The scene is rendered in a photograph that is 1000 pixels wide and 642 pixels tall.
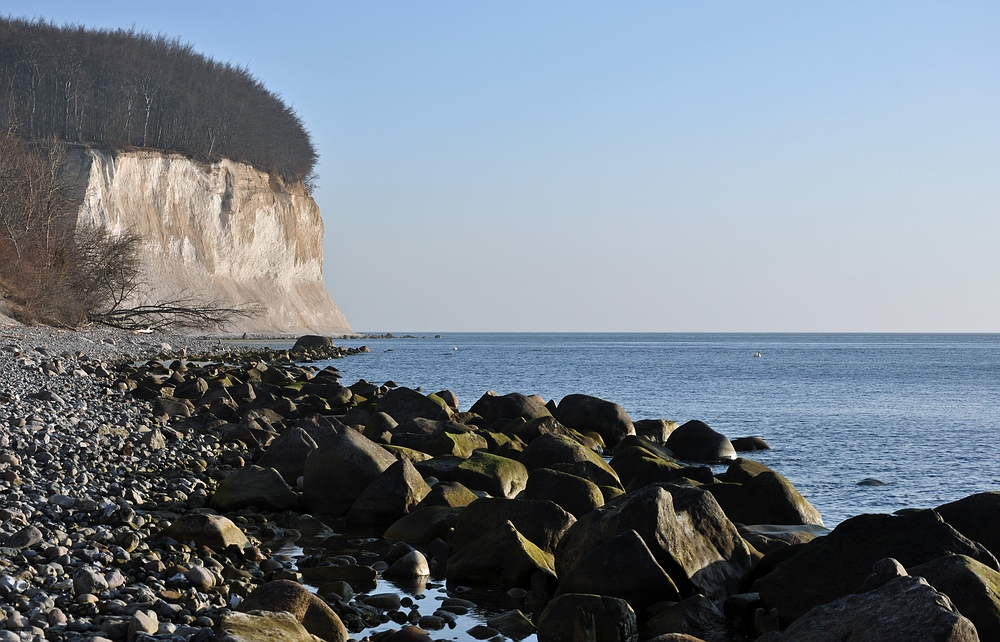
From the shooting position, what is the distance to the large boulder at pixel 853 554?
19.5ft

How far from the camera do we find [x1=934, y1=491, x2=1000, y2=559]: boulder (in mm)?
6781

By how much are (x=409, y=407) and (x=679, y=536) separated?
9425 millimetres

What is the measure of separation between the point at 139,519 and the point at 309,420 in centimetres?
554

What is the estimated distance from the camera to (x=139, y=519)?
24.3 feet

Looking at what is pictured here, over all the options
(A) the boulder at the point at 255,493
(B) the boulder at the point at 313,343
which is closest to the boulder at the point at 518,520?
(A) the boulder at the point at 255,493

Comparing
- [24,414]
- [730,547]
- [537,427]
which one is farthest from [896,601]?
[24,414]

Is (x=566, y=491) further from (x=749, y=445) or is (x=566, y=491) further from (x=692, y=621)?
(x=749, y=445)

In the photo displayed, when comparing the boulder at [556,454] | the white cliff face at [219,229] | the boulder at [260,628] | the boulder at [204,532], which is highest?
the white cliff face at [219,229]

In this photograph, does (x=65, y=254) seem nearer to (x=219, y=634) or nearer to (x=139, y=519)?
(x=139, y=519)

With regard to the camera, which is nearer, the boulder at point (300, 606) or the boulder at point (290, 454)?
the boulder at point (300, 606)

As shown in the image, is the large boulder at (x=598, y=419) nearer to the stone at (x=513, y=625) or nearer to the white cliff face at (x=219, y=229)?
the stone at (x=513, y=625)

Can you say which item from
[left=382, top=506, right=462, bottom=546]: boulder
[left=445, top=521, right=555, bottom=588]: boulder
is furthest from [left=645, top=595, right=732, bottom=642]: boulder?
[left=382, top=506, right=462, bottom=546]: boulder

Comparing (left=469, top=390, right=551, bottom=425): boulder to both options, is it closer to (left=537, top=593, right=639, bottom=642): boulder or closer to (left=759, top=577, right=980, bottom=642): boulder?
(left=537, top=593, right=639, bottom=642): boulder

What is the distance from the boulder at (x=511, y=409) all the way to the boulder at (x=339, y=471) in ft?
20.1
